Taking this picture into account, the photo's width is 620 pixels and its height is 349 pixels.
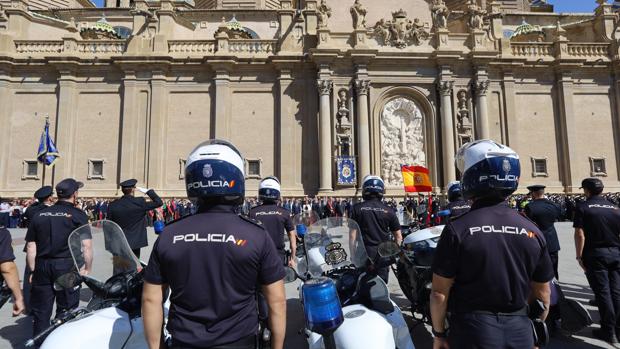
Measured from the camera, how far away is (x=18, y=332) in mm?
5793

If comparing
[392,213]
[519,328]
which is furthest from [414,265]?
[519,328]

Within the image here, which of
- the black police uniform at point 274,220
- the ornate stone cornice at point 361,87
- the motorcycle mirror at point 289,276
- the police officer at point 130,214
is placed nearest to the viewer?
the motorcycle mirror at point 289,276

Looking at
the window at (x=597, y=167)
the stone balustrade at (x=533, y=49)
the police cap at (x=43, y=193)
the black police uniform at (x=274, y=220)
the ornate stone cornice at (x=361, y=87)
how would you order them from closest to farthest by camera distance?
the black police uniform at (x=274, y=220), the police cap at (x=43, y=193), the ornate stone cornice at (x=361, y=87), the window at (x=597, y=167), the stone balustrade at (x=533, y=49)

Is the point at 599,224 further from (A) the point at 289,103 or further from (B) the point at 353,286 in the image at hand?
(A) the point at 289,103

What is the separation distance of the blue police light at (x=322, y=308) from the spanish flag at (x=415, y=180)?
11.4 metres

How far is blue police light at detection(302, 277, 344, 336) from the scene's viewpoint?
2.58 meters

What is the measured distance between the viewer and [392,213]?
5.64 m

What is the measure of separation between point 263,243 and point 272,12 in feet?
102

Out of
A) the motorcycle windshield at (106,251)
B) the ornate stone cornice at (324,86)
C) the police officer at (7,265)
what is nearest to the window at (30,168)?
the ornate stone cornice at (324,86)

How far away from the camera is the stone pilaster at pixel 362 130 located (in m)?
23.0

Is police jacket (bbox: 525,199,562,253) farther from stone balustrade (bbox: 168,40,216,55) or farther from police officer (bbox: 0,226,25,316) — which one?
stone balustrade (bbox: 168,40,216,55)

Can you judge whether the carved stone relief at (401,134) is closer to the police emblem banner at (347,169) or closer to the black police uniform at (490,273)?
the police emblem banner at (347,169)

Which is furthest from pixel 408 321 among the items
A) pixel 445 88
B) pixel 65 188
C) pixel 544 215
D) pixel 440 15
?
pixel 440 15

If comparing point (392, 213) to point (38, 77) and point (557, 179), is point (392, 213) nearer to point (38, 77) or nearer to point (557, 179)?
point (557, 179)
